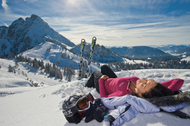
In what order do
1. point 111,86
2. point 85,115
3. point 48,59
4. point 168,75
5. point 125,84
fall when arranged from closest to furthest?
point 85,115
point 125,84
point 111,86
point 168,75
point 48,59

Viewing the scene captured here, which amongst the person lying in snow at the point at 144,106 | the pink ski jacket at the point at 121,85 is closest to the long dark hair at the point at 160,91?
the person lying in snow at the point at 144,106

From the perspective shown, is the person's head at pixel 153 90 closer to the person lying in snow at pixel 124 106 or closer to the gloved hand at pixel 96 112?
the person lying in snow at pixel 124 106

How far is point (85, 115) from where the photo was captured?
3.38 meters

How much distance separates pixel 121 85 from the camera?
4371mm

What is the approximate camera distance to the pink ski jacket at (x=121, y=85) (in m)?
Result: 3.18

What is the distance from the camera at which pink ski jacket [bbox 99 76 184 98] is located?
318 cm

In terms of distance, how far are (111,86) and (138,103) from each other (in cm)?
191

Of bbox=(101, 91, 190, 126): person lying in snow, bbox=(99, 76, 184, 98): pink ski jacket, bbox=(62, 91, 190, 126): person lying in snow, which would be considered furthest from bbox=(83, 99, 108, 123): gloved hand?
bbox=(99, 76, 184, 98): pink ski jacket

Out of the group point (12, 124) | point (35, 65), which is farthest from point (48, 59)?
point (12, 124)

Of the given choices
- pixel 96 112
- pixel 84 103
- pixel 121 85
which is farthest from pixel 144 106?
pixel 84 103

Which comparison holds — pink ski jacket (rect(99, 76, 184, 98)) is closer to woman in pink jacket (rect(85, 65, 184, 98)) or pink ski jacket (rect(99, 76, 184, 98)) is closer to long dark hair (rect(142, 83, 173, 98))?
woman in pink jacket (rect(85, 65, 184, 98))

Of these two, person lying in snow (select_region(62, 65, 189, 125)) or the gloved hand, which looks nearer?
person lying in snow (select_region(62, 65, 189, 125))

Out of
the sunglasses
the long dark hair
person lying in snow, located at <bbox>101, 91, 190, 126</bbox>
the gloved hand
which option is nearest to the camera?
person lying in snow, located at <bbox>101, 91, 190, 126</bbox>

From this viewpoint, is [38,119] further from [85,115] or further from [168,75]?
[168,75]
